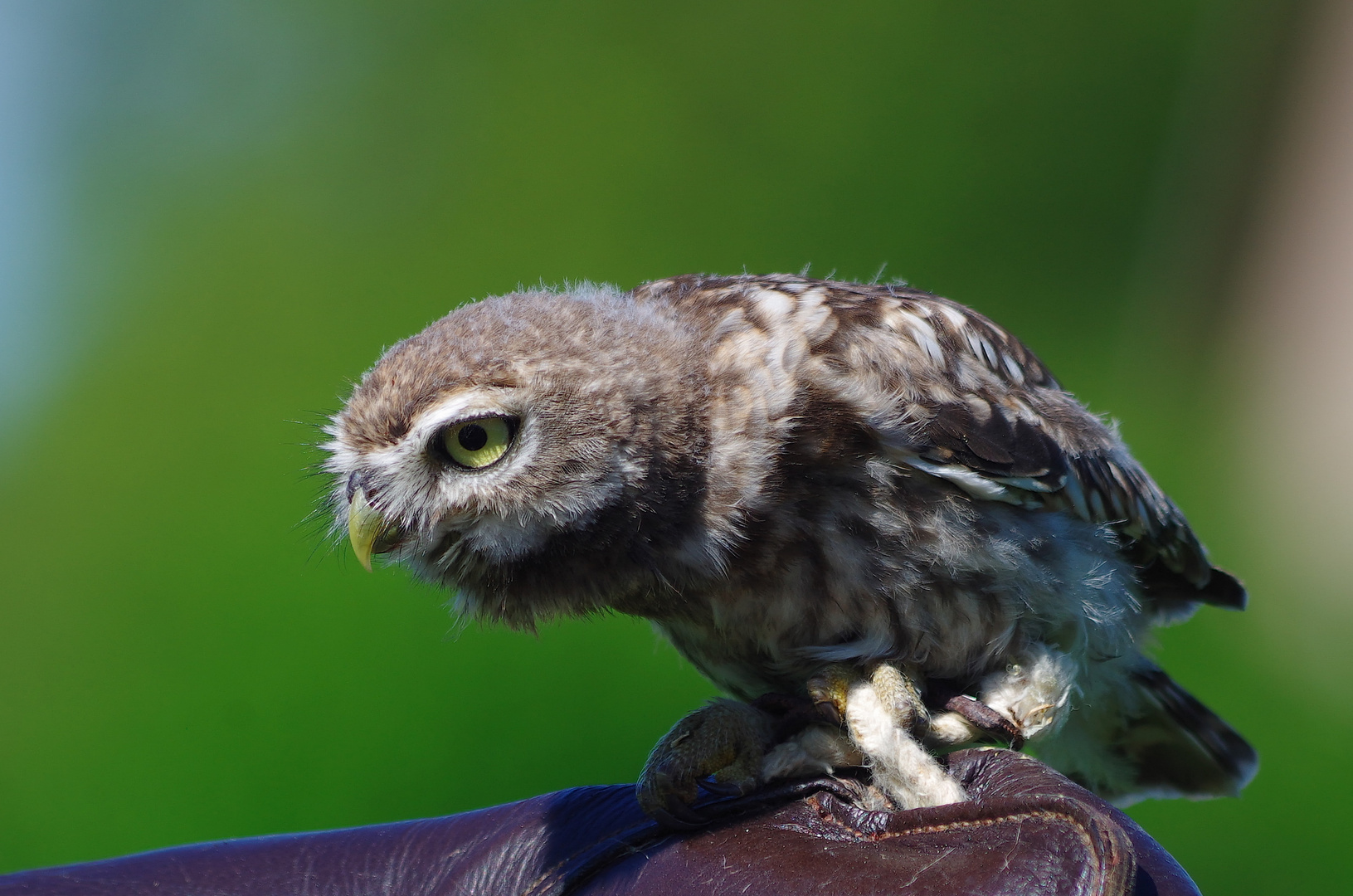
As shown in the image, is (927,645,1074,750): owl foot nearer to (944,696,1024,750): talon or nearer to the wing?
(944,696,1024,750): talon

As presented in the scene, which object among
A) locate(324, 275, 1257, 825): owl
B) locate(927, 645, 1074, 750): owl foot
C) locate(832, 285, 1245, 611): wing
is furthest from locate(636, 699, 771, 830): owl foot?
locate(832, 285, 1245, 611): wing

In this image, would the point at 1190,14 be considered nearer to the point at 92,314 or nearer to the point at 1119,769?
the point at 1119,769

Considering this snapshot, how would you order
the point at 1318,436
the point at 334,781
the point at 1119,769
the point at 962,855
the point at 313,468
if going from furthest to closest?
the point at 1318,436 < the point at 334,781 < the point at 1119,769 < the point at 313,468 < the point at 962,855

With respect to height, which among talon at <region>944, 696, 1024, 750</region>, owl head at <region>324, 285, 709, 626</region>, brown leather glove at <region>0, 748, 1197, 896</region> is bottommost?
brown leather glove at <region>0, 748, 1197, 896</region>

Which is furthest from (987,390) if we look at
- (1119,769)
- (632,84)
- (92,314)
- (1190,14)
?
(1190,14)

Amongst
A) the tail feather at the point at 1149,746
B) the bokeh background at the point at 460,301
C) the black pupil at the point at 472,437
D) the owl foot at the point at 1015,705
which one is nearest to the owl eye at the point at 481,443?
the black pupil at the point at 472,437

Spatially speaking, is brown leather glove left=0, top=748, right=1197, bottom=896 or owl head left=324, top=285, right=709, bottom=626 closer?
brown leather glove left=0, top=748, right=1197, bottom=896

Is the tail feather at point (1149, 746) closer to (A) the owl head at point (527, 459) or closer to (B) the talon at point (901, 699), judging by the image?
(B) the talon at point (901, 699)

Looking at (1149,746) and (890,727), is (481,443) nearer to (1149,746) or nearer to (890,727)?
(890,727)
